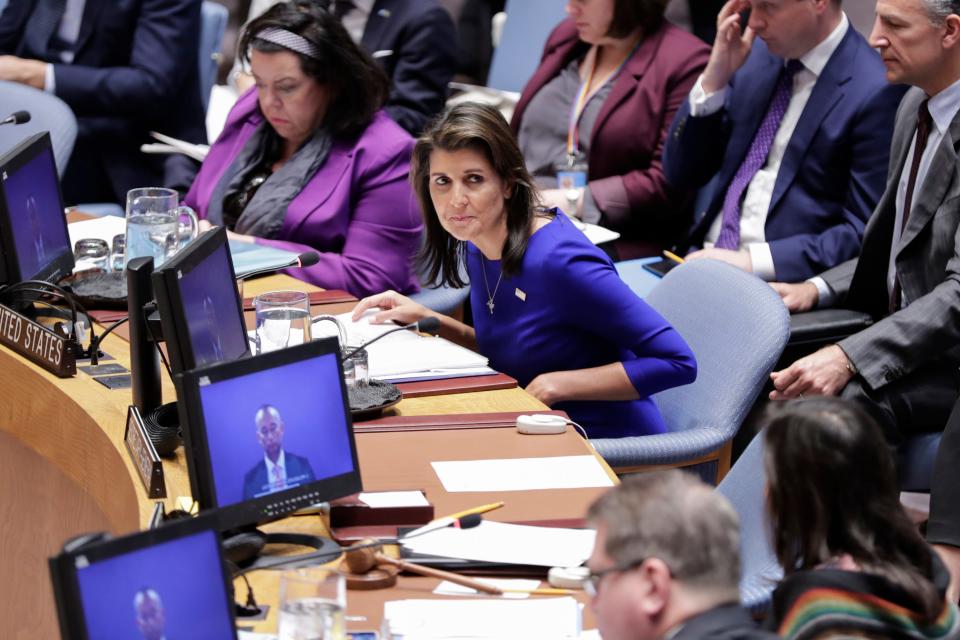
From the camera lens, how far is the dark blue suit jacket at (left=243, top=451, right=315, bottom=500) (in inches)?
74.4

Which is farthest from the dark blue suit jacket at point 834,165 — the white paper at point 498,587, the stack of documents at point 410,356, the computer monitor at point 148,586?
the computer monitor at point 148,586

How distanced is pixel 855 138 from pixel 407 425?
1731 millimetres

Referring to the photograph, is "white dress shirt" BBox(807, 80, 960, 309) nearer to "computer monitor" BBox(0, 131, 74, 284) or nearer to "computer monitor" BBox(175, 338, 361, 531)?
"computer monitor" BBox(175, 338, 361, 531)

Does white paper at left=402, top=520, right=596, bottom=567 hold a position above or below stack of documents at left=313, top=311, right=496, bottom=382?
above

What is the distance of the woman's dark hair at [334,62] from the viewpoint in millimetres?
3582

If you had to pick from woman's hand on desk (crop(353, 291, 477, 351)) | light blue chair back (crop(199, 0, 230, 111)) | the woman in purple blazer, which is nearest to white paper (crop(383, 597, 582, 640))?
woman's hand on desk (crop(353, 291, 477, 351))

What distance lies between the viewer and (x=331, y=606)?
1.59 metres

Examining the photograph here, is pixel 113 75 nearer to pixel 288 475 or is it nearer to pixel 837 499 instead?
pixel 288 475

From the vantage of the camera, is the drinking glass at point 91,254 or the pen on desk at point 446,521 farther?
the drinking glass at point 91,254

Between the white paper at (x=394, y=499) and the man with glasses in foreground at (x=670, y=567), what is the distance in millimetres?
593

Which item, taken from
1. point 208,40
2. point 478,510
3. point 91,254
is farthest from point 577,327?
point 208,40

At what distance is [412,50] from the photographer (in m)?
4.65

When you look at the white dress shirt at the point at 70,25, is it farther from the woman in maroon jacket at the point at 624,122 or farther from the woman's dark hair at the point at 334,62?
the woman in maroon jacket at the point at 624,122

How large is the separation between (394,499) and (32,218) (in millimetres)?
1302
